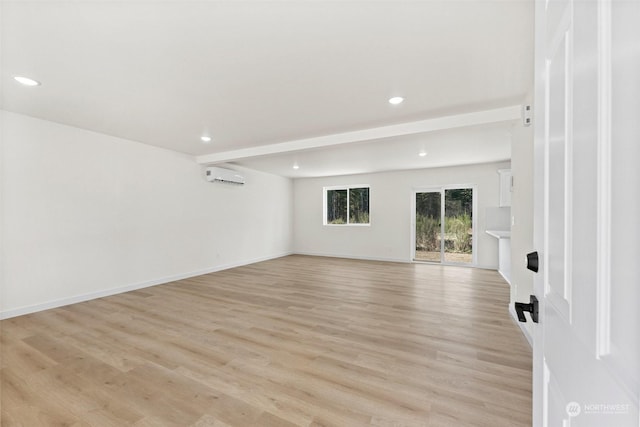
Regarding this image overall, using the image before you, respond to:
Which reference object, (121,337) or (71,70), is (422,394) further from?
(71,70)

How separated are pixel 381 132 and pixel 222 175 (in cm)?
362

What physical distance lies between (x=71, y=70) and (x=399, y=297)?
4.49 meters

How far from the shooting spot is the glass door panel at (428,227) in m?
6.68

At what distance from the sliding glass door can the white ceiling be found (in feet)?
9.81

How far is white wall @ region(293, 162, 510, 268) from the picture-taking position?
611 centimetres

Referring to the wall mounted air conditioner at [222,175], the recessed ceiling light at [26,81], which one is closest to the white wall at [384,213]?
the wall mounted air conditioner at [222,175]

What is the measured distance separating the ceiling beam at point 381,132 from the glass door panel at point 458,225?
12.0 ft

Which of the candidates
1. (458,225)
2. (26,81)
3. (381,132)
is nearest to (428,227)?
(458,225)

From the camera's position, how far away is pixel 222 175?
5738mm

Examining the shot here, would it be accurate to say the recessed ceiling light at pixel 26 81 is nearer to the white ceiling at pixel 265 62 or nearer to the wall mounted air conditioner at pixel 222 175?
the white ceiling at pixel 265 62

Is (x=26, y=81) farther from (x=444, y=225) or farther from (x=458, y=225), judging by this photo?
(x=458, y=225)

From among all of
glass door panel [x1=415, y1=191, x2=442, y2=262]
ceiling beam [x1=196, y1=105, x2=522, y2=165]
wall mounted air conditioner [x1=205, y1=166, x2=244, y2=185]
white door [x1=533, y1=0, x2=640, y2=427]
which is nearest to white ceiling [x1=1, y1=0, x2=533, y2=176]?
ceiling beam [x1=196, y1=105, x2=522, y2=165]

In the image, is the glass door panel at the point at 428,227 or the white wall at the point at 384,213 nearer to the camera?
the white wall at the point at 384,213

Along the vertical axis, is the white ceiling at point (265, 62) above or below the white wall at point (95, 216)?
above
